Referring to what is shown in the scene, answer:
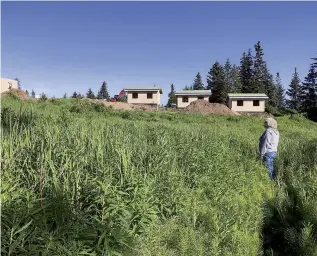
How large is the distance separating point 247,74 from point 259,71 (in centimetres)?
211

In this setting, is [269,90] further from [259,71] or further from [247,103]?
[247,103]

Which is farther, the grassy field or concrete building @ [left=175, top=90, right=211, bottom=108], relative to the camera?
concrete building @ [left=175, top=90, right=211, bottom=108]

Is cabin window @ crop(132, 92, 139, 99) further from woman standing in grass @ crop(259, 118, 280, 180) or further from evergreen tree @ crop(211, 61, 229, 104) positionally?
woman standing in grass @ crop(259, 118, 280, 180)

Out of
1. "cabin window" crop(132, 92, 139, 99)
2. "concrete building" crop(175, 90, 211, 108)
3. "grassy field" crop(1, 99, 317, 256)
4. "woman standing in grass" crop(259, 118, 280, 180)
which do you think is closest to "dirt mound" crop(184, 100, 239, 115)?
"concrete building" crop(175, 90, 211, 108)

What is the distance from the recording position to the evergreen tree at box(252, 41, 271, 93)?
2126 inches

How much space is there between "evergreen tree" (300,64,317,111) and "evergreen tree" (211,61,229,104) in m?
12.6

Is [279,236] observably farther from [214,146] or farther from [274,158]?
[274,158]

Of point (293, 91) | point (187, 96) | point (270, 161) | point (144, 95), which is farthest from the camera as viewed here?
point (293, 91)

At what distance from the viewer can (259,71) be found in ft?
187

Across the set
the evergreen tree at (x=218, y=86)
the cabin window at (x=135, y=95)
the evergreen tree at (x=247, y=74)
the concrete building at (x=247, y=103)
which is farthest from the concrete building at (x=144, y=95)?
the evergreen tree at (x=247, y=74)

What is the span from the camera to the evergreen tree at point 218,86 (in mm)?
51250

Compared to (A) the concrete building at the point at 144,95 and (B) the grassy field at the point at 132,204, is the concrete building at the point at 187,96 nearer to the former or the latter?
(A) the concrete building at the point at 144,95

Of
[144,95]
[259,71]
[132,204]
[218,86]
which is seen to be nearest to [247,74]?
[259,71]

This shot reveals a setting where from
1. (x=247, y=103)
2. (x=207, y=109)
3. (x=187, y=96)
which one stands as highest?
(x=187, y=96)
